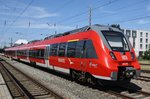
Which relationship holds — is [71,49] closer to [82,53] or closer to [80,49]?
[80,49]

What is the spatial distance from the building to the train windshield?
9178cm

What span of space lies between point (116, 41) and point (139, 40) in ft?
330

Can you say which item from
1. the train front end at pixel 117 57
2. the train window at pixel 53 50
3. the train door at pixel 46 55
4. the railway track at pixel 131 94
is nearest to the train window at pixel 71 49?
the train front end at pixel 117 57

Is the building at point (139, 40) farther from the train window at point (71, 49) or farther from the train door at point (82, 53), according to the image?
the train door at point (82, 53)

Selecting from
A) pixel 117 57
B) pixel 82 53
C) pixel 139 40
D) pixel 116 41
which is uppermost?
pixel 139 40

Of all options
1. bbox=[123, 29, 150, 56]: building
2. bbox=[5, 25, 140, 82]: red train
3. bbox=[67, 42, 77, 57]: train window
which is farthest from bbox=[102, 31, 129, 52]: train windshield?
bbox=[123, 29, 150, 56]: building

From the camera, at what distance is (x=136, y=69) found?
12500 millimetres

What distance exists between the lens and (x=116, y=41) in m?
13.0

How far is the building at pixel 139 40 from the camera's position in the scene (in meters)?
106

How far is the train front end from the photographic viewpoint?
1176 centimetres

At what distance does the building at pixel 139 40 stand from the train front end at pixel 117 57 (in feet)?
302

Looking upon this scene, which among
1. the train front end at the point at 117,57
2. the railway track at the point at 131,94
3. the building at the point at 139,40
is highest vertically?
the building at the point at 139,40

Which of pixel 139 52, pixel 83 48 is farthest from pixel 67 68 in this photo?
pixel 139 52

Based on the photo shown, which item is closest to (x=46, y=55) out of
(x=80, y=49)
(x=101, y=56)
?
(x=80, y=49)
